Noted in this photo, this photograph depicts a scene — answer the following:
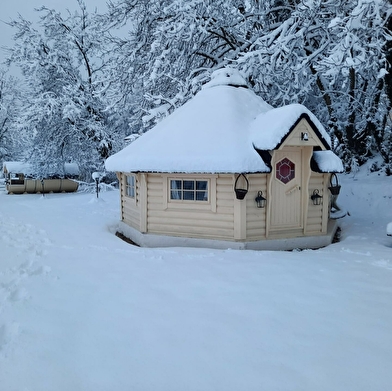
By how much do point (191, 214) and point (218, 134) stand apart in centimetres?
192

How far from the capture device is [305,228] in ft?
25.3

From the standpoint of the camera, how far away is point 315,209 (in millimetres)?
7840

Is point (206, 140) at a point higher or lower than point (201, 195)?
higher

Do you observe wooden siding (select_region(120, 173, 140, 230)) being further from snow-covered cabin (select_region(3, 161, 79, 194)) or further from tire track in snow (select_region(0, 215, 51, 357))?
snow-covered cabin (select_region(3, 161, 79, 194))

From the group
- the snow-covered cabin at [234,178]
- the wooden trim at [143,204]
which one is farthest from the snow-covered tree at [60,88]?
the snow-covered cabin at [234,178]

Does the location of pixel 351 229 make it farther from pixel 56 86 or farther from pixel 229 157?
pixel 56 86

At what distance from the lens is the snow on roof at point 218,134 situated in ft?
21.9

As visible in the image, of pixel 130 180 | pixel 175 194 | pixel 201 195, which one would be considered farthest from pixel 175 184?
pixel 130 180

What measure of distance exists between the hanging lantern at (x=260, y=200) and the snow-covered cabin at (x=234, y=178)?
22 millimetres

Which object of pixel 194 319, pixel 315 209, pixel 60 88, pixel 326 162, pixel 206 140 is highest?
pixel 60 88

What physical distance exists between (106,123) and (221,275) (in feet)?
60.5

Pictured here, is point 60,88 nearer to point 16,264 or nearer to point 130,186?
point 130,186

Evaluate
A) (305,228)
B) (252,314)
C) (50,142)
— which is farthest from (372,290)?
(50,142)

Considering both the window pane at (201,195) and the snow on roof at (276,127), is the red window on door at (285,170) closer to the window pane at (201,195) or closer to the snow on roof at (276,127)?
the snow on roof at (276,127)
